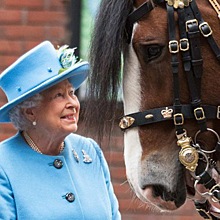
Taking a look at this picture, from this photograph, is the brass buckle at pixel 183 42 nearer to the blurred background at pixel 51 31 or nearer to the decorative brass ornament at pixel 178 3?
the decorative brass ornament at pixel 178 3

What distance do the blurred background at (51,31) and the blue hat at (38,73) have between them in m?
2.10

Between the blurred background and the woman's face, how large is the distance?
2.15 meters

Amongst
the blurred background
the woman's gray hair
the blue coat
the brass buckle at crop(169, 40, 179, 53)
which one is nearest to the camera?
the brass buckle at crop(169, 40, 179, 53)

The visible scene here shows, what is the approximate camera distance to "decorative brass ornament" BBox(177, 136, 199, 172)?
340 cm

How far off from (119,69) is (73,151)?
0.60 metres

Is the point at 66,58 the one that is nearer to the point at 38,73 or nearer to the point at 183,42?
the point at 38,73

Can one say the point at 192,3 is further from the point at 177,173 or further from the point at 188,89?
the point at 177,173

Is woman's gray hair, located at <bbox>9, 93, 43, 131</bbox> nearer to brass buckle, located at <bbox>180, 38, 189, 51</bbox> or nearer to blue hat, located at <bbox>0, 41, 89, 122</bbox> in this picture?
blue hat, located at <bbox>0, 41, 89, 122</bbox>

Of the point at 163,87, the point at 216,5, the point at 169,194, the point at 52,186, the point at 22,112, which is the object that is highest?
the point at 216,5

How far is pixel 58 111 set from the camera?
3.72m

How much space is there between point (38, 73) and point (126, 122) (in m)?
0.49

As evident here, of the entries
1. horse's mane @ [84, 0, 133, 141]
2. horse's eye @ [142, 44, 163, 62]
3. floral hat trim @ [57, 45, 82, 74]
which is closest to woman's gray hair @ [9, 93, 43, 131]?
floral hat trim @ [57, 45, 82, 74]

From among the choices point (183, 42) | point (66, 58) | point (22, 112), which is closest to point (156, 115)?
point (183, 42)

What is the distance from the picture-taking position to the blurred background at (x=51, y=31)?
591 centimetres
